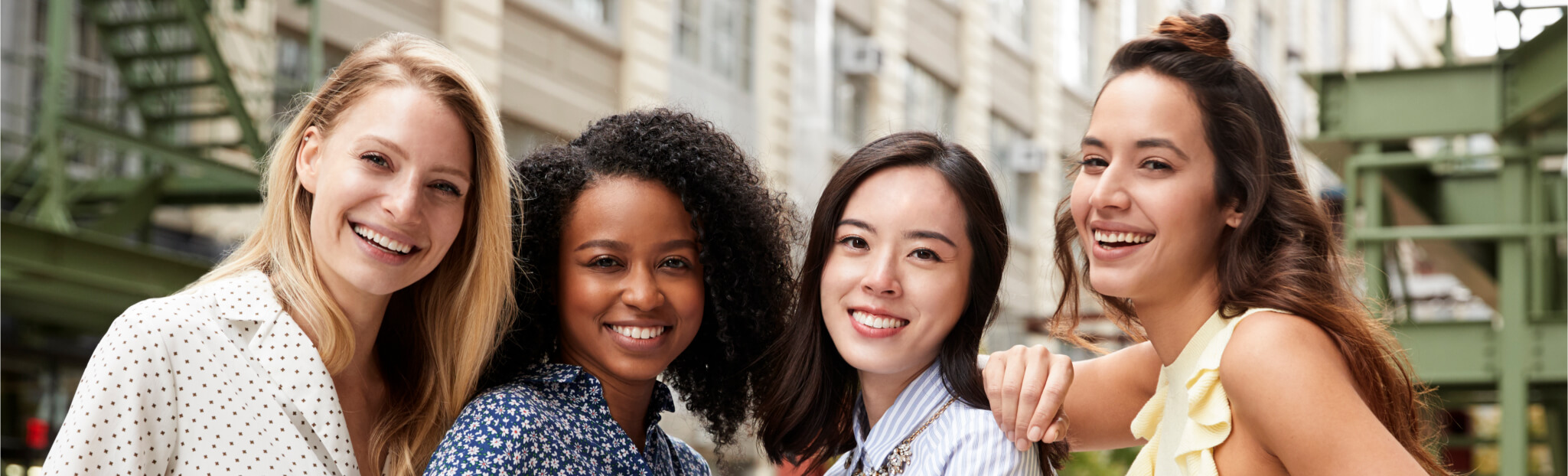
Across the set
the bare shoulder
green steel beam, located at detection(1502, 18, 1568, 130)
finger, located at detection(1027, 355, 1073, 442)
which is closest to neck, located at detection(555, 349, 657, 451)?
finger, located at detection(1027, 355, 1073, 442)

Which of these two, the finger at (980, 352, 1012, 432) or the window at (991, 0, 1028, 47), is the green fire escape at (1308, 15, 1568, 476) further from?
the window at (991, 0, 1028, 47)

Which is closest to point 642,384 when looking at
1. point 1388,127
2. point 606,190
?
point 606,190

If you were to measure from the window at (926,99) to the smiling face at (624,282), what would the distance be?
16454 millimetres

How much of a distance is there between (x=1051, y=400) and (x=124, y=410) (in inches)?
63.0

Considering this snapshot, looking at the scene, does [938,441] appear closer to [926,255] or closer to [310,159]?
[926,255]

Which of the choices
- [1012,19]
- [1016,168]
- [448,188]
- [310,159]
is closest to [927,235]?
[448,188]

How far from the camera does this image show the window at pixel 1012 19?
2217cm

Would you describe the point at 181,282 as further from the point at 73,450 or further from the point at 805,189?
the point at 805,189

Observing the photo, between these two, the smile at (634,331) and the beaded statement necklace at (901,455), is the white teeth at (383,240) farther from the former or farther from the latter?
the beaded statement necklace at (901,455)

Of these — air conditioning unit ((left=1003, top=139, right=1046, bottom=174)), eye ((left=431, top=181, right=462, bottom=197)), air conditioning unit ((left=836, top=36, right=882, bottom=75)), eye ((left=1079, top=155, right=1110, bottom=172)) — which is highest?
air conditioning unit ((left=836, top=36, right=882, bottom=75))

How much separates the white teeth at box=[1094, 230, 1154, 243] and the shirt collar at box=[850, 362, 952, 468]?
39 centimetres

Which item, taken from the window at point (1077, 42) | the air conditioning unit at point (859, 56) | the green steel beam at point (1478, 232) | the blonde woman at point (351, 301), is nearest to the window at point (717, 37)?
the air conditioning unit at point (859, 56)

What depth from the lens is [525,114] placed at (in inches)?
482

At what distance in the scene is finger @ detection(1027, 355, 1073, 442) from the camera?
2.39 metres
